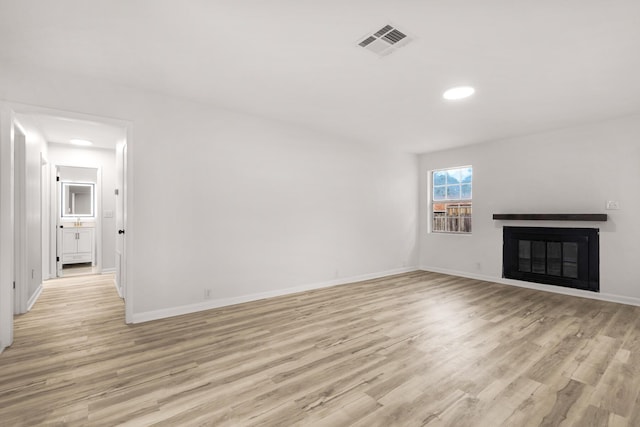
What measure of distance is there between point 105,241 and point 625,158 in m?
8.89

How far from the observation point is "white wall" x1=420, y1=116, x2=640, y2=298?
4.04m

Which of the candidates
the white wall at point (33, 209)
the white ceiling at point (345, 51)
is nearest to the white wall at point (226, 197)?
the white ceiling at point (345, 51)

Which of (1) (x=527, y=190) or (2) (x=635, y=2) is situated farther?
(1) (x=527, y=190)

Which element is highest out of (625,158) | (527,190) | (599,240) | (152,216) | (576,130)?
(576,130)

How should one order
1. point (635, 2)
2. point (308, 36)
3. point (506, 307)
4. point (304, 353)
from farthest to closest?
1. point (506, 307)
2. point (304, 353)
3. point (308, 36)
4. point (635, 2)

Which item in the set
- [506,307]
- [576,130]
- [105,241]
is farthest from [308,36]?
[105,241]

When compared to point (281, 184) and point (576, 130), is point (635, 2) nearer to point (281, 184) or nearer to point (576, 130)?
point (576, 130)

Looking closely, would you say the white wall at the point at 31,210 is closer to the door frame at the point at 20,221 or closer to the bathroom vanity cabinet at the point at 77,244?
the door frame at the point at 20,221

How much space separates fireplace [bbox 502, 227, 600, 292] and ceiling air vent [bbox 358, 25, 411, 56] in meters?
4.09

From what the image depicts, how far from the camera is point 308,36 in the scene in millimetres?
2289

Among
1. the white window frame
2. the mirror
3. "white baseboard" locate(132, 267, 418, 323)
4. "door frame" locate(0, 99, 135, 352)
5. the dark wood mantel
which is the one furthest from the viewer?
the mirror

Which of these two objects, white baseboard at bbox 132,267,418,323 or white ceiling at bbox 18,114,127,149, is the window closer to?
white baseboard at bbox 132,267,418,323

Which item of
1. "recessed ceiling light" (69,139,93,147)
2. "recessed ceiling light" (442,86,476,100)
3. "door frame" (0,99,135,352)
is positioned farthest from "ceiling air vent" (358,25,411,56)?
"recessed ceiling light" (69,139,93,147)

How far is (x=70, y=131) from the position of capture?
15.3 ft
